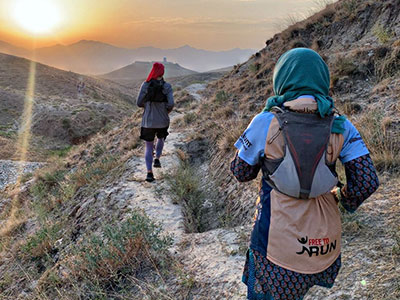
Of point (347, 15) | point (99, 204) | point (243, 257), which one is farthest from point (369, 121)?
point (347, 15)

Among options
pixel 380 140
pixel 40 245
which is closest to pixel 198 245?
pixel 40 245

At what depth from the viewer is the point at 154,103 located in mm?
5699

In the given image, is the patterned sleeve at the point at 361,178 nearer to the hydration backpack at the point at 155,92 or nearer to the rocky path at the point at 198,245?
the rocky path at the point at 198,245

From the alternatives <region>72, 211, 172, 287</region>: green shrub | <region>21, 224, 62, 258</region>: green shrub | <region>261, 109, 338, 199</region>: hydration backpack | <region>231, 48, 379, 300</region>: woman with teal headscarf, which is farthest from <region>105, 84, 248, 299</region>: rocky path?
<region>261, 109, 338, 199</region>: hydration backpack

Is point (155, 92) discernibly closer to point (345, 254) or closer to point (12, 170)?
point (345, 254)

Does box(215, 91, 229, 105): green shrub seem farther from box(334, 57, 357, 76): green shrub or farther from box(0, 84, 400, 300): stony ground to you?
box(0, 84, 400, 300): stony ground

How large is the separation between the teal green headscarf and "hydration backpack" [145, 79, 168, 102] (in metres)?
4.09

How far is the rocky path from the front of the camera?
2.98 meters

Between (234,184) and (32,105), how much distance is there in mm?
32408

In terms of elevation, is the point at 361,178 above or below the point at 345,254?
above

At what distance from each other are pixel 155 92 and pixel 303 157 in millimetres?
4372

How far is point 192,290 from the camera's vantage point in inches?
119

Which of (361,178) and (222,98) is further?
(222,98)

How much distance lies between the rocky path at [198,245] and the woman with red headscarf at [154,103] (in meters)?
0.73
